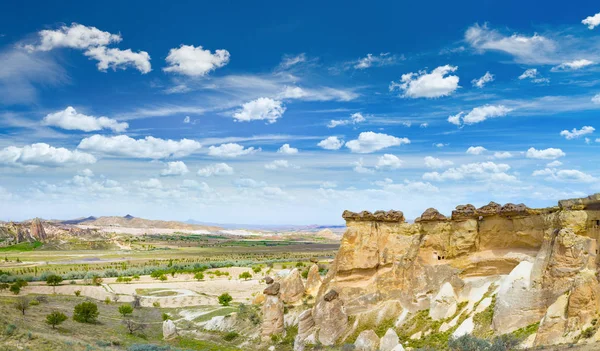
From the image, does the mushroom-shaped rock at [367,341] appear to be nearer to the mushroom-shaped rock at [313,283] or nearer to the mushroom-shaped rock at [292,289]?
the mushroom-shaped rock at [292,289]

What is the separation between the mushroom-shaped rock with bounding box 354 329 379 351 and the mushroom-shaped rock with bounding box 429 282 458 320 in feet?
11.9

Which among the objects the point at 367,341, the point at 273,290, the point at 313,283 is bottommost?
the point at 367,341

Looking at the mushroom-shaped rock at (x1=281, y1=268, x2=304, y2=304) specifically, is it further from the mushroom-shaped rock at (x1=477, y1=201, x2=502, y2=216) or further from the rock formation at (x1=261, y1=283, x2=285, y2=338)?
the mushroom-shaped rock at (x1=477, y1=201, x2=502, y2=216)

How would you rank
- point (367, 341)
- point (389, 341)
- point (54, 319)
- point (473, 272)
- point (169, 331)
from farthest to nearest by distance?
point (169, 331) < point (54, 319) < point (473, 272) < point (367, 341) < point (389, 341)

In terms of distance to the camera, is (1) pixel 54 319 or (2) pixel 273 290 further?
(1) pixel 54 319

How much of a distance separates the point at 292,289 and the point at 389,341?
13.6 metres

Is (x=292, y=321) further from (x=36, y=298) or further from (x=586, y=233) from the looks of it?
(x=36, y=298)

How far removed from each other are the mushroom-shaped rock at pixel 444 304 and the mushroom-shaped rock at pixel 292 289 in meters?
13.5

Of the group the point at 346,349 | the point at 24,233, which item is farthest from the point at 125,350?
the point at 24,233

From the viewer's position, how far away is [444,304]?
1129 inches

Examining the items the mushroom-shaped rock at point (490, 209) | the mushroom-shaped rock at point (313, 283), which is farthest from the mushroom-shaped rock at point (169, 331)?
the mushroom-shaped rock at point (490, 209)

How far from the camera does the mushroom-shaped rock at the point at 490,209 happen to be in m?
29.5

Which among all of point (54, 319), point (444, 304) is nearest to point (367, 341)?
point (444, 304)

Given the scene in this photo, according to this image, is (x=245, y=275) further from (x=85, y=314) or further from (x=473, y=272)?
(x=473, y=272)
